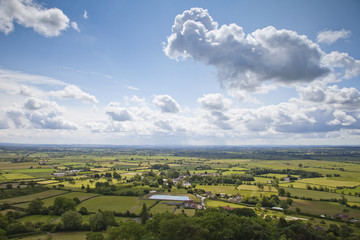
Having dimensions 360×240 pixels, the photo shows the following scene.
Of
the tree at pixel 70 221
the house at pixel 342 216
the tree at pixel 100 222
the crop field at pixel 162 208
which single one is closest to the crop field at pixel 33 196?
the tree at pixel 70 221

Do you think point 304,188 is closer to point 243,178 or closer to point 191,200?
point 243,178

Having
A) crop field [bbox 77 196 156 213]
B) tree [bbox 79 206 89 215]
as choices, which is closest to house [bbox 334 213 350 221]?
crop field [bbox 77 196 156 213]

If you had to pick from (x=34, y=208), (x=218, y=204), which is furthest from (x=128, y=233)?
(x=218, y=204)

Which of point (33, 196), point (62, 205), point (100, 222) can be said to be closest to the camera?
point (100, 222)

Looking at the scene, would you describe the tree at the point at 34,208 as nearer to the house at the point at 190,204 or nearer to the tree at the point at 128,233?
the tree at the point at 128,233

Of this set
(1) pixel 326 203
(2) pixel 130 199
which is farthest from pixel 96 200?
(1) pixel 326 203

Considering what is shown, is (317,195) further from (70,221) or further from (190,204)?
(70,221)
